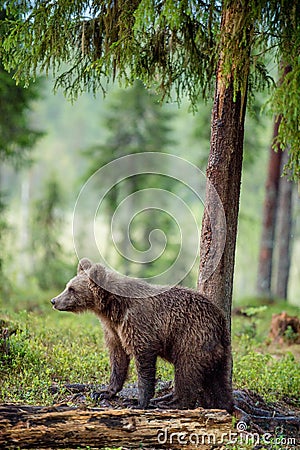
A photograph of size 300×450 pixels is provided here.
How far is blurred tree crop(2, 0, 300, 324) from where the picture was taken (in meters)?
6.72

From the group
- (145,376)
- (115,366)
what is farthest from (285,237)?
(145,376)

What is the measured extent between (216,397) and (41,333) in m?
4.05

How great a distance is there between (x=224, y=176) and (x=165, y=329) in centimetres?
209

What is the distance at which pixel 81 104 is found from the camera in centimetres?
5297

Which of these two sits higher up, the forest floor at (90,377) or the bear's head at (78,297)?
the bear's head at (78,297)

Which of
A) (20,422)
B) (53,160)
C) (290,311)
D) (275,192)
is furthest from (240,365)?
(53,160)

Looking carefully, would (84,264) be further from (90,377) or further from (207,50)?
(207,50)

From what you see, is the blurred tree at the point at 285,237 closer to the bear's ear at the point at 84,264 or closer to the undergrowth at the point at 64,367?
the undergrowth at the point at 64,367

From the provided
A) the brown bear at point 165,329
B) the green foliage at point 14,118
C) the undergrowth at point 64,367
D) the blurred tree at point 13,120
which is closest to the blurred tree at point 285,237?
the undergrowth at point 64,367

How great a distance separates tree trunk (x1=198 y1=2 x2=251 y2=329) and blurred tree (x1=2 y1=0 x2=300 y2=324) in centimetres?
1

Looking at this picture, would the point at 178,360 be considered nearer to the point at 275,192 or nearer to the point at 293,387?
the point at 293,387

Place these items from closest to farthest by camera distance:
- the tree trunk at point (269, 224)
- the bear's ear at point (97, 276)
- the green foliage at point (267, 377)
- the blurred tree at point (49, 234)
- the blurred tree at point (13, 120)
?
the bear's ear at point (97, 276)
the green foliage at point (267, 377)
the blurred tree at point (13, 120)
the tree trunk at point (269, 224)
the blurred tree at point (49, 234)

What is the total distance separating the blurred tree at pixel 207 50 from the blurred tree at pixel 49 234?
12.4 m

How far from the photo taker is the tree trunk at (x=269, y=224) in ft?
53.3
